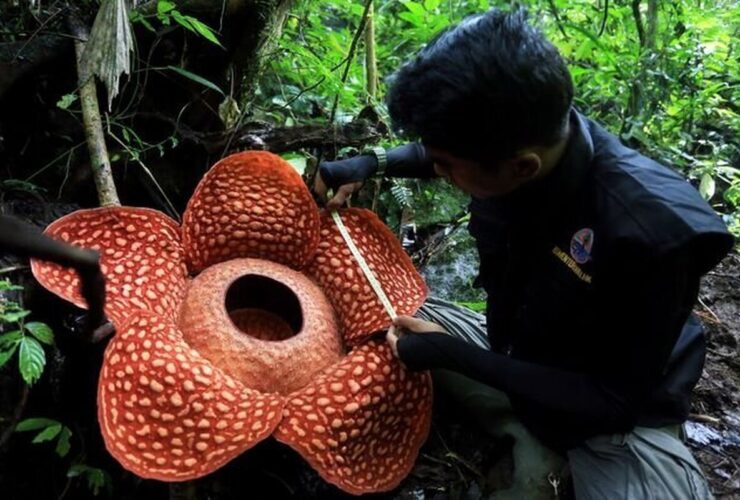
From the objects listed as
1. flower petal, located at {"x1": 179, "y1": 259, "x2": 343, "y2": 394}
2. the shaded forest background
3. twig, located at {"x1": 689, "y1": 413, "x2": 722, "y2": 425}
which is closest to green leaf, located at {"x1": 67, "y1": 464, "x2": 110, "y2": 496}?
the shaded forest background

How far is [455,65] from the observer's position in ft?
→ 5.26

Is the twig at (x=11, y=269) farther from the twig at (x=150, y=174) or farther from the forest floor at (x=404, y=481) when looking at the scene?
the twig at (x=150, y=174)

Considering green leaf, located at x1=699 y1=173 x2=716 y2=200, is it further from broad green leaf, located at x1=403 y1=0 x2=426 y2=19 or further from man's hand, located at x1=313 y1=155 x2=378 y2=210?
man's hand, located at x1=313 y1=155 x2=378 y2=210

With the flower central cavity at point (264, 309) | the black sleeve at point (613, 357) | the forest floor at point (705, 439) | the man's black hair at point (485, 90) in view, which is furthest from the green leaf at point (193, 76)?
the forest floor at point (705, 439)

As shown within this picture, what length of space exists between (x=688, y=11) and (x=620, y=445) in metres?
3.64

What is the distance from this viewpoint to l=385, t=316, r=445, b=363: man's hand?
218cm

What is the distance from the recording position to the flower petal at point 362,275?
238cm

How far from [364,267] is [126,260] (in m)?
0.80

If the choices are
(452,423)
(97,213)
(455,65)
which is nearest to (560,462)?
(452,423)

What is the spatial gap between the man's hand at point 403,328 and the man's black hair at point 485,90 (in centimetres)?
67

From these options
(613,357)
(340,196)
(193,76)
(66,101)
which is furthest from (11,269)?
(613,357)

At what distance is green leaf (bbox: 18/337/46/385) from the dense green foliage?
2056 millimetres

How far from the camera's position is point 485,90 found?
1.59 meters

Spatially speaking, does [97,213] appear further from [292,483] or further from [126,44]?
[292,483]
